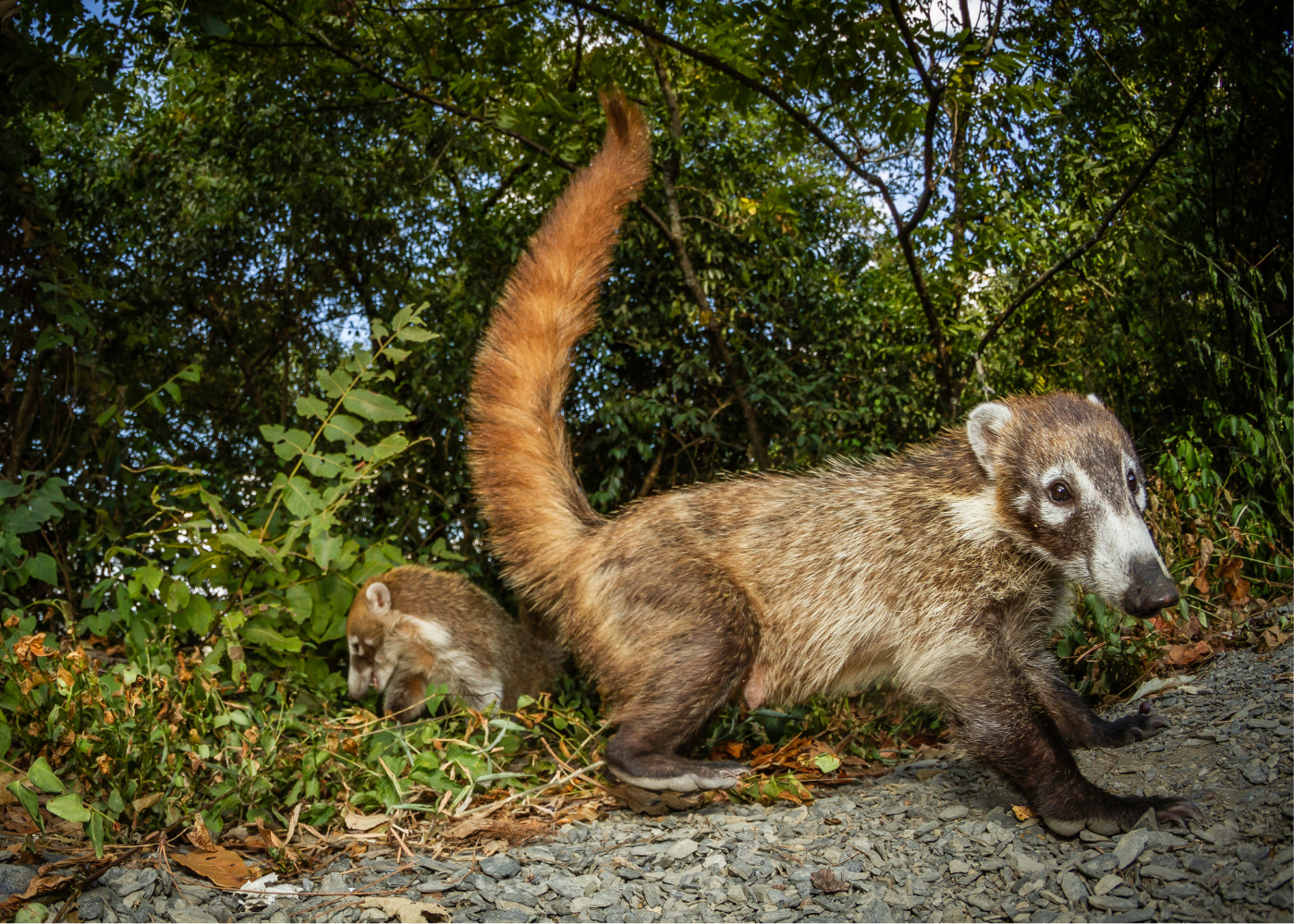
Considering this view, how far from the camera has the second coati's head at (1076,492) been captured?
2.76 metres

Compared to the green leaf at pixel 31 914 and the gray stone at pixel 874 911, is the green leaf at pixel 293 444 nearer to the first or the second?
the green leaf at pixel 31 914

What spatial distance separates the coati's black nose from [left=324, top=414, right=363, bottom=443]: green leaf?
10.8 ft

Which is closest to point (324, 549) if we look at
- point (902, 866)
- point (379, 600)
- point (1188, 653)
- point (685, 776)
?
point (379, 600)

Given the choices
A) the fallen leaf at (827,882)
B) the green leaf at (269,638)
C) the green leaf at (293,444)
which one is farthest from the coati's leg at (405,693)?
the fallen leaf at (827,882)

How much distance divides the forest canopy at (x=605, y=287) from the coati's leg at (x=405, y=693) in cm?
56

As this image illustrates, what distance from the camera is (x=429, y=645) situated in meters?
4.98

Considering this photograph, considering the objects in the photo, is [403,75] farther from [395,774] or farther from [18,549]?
[395,774]

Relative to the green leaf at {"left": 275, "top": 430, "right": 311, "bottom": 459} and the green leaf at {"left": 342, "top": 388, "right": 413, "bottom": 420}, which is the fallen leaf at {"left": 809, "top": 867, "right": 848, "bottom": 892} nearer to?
the green leaf at {"left": 342, "top": 388, "right": 413, "bottom": 420}

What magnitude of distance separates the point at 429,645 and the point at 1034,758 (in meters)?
3.24

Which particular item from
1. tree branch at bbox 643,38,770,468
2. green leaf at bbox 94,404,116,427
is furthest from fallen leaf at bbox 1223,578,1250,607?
green leaf at bbox 94,404,116,427

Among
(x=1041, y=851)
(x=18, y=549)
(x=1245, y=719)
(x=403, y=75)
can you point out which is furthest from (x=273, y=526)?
(x=1245, y=719)

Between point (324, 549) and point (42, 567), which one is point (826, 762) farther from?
point (42, 567)

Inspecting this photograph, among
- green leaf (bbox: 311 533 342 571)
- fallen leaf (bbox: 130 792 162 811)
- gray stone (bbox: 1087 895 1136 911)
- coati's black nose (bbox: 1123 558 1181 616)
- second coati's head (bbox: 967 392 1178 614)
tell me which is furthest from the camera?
green leaf (bbox: 311 533 342 571)

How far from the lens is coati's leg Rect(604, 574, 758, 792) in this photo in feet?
10.2
